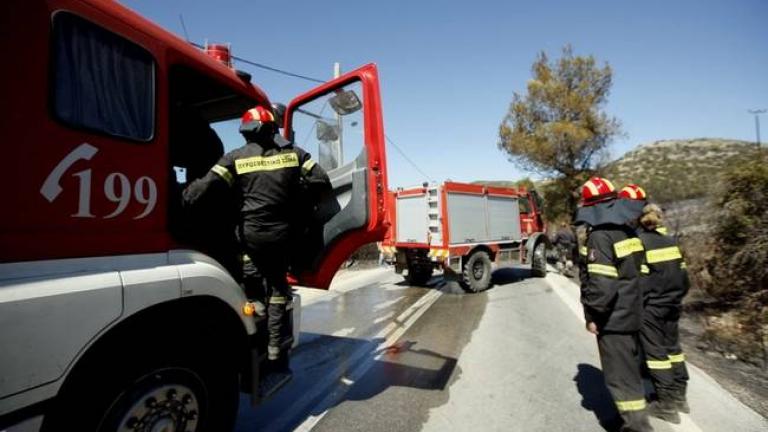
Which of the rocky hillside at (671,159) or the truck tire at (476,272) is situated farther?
the rocky hillside at (671,159)

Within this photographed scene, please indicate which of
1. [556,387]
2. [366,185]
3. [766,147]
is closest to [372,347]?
[556,387]

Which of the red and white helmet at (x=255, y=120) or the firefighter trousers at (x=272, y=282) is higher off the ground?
the red and white helmet at (x=255, y=120)

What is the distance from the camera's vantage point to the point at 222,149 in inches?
119

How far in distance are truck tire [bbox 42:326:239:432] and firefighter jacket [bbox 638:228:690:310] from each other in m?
3.30

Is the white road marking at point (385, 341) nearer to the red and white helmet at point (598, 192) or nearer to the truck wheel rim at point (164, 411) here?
the truck wheel rim at point (164, 411)

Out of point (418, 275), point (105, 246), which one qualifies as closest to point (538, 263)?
point (418, 275)

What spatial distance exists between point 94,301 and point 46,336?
201 mm

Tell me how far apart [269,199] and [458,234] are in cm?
717

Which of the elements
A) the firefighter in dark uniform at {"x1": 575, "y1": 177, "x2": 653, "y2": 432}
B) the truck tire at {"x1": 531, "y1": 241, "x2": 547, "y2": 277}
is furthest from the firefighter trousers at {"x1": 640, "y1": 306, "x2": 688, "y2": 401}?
the truck tire at {"x1": 531, "y1": 241, "x2": 547, "y2": 277}

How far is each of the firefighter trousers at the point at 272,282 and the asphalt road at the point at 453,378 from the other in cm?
88

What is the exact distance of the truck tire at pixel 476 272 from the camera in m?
9.23

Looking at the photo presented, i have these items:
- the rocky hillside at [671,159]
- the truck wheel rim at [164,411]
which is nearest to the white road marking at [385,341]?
the truck wheel rim at [164,411]

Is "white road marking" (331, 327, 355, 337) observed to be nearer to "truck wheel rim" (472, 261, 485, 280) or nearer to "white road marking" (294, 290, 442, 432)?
"white road marking" (294, 290, 442, 432)

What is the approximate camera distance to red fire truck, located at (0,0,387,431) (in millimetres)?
1483
